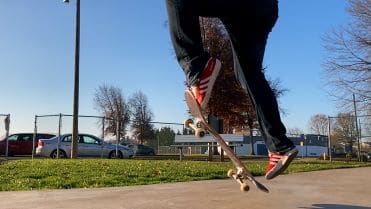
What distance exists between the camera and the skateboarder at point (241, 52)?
290 cm

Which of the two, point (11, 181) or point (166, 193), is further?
point (11, 181)

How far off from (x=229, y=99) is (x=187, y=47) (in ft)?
79.0

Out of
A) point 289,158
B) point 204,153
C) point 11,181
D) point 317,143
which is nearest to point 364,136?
point 204,153

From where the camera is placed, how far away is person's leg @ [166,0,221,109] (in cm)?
289

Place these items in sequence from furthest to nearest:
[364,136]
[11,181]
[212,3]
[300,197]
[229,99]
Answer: [229,99] → [364,136] → [11,181] → [300,197] → [212,3]

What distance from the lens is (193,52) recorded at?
2941mm

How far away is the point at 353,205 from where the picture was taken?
13.2 feet

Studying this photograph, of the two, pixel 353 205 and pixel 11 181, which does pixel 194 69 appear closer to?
pixel 353 205

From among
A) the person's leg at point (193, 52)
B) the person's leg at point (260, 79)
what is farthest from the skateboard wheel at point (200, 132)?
the person's leg at point (260, 79)

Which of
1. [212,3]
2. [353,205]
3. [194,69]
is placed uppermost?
[212,3]

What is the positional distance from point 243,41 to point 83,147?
24227 mm

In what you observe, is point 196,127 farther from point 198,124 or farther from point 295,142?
point 295,142

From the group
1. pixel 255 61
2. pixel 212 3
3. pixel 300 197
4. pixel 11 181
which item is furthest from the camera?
pixel 11 181

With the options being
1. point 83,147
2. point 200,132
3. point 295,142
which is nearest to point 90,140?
point 83,147
